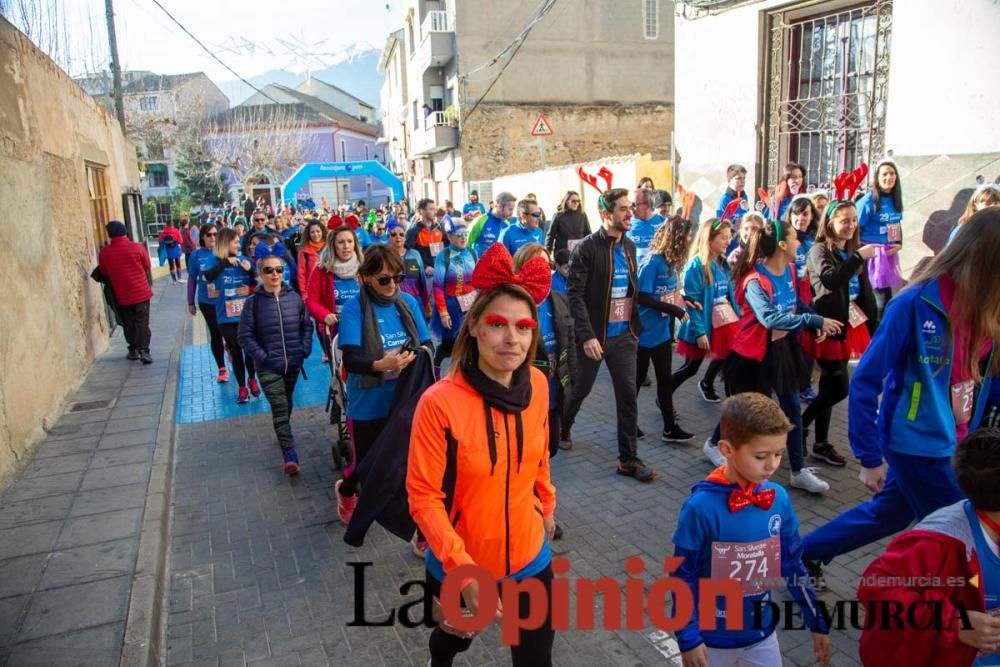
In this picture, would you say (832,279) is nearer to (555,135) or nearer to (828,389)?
(828,389)

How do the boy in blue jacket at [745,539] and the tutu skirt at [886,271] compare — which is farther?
the tutu skirt at [886,271]

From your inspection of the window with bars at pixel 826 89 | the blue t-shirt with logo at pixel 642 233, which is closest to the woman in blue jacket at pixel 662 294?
the blue t-shirt with logo at pixel 642 233

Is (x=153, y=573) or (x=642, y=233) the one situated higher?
(x=642, y=233)

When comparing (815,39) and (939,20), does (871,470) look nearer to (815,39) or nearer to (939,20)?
(939,20)

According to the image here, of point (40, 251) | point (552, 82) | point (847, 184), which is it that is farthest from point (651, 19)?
point (40, 251)

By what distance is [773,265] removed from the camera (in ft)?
15.8

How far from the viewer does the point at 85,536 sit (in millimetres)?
4594

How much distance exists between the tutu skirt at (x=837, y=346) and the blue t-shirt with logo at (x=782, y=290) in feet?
1.35

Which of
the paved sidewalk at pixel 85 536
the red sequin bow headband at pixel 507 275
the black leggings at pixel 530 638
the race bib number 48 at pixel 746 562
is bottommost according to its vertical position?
Answer: the paved sidewalk at pixel 85 536

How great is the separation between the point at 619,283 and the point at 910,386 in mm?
2690

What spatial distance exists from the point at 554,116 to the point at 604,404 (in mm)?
21899

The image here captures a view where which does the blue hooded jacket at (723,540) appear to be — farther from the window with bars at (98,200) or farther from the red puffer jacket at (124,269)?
the window with bars at (98,200)

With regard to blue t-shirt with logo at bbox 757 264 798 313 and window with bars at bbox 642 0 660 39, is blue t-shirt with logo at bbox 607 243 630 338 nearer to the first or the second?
blue t-shirt with logo at bbox 757 264 798 313

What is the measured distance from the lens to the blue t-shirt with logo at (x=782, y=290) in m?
4.77
